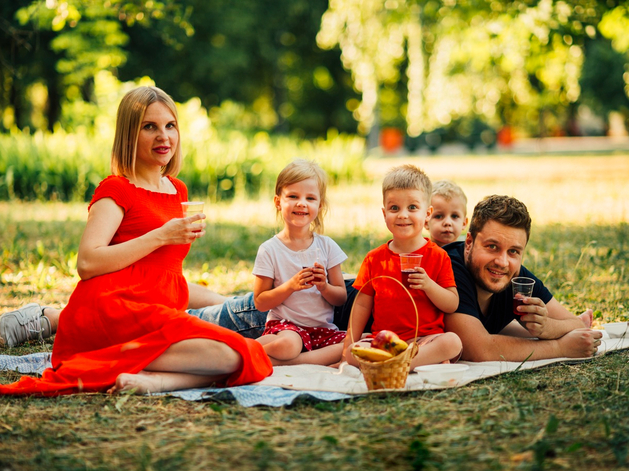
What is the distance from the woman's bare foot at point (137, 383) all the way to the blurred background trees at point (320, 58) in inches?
164

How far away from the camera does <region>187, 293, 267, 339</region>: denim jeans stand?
454 centimetres

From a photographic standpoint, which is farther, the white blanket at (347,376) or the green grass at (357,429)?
the white blanket at (347,376)

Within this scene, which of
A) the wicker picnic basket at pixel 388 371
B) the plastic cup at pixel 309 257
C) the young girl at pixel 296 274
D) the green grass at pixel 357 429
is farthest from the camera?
the plastic cup at pixel 309 257

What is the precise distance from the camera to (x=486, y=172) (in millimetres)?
18828

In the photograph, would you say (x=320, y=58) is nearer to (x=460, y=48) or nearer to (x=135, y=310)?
(x=460, y=48)

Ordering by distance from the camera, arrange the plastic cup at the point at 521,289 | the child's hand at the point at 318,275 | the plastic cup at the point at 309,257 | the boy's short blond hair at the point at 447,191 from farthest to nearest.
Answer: the boy's short blond hair at the point at 447,191, the plastic cup at the point at 309,257, the child's hand at the point at 318,275, the plastic cup at the point at 521,289

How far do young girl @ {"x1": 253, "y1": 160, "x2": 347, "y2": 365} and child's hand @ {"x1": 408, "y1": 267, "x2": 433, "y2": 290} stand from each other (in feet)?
1.88

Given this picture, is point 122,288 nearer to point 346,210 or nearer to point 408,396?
point 408,396

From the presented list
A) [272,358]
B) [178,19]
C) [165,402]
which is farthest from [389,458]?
[178,19]

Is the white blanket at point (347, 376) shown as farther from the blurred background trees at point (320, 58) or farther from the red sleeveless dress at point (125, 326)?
the blurred background trees at point (320, 58)

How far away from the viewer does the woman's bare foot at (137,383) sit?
3.35m

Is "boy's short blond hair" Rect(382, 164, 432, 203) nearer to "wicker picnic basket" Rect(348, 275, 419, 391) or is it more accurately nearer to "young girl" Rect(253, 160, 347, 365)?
"young girl" Rect(253, 160, 347, 365)

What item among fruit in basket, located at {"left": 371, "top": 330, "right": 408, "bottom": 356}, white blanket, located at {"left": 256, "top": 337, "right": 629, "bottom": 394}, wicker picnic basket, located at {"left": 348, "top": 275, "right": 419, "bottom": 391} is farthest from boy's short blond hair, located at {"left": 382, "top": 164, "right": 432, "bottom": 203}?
white blanket, located at {"left": 256, "top": 337, "right": 629, "bottom": 394}

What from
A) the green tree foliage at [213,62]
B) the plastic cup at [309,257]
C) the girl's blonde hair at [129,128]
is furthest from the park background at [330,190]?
the girl's blonde hair at [129,128]
